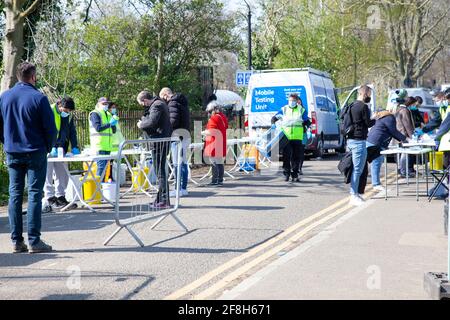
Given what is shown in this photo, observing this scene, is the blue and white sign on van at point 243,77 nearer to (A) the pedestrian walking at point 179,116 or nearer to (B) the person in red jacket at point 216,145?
(B) the person in red jacket at point 216,145

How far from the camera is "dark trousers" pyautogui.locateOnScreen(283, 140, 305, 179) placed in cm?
1797

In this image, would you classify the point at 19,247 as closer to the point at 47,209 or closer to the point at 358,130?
the point at 47,209

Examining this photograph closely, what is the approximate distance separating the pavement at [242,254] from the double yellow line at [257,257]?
1 centimetres

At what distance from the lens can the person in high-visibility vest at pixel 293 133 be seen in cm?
1786

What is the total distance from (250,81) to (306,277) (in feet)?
55.7

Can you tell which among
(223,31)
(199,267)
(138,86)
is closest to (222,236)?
(199,267)

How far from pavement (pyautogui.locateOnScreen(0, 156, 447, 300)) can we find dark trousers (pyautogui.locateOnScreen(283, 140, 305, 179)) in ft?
11.3

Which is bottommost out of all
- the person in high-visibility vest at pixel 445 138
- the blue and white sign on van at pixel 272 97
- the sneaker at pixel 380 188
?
the sneaker at pixel 380 188

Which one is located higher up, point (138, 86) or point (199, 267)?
point (138, 86)

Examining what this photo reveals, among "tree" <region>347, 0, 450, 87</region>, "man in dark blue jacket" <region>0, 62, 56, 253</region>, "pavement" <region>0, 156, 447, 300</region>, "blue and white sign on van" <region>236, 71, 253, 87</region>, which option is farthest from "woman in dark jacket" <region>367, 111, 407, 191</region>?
"tree" <region>347, 0, 450, 87</region>

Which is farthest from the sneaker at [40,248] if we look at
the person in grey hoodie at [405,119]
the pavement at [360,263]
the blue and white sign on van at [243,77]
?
the blue and white sign on van at [243,77]

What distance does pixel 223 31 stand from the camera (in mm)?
30078

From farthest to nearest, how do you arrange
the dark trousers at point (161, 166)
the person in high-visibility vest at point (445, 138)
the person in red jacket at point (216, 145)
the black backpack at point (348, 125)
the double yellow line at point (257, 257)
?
1. the person in red jacket at point (216, 145)
2. the black backpack at point (348, 125)
3. the dark trousers at point (161, 166)
4. the person in high-visibility vest at point (445, 138)
5. the double yellow line at point (257, 257)

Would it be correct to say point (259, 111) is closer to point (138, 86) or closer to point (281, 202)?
point (138, 86)
